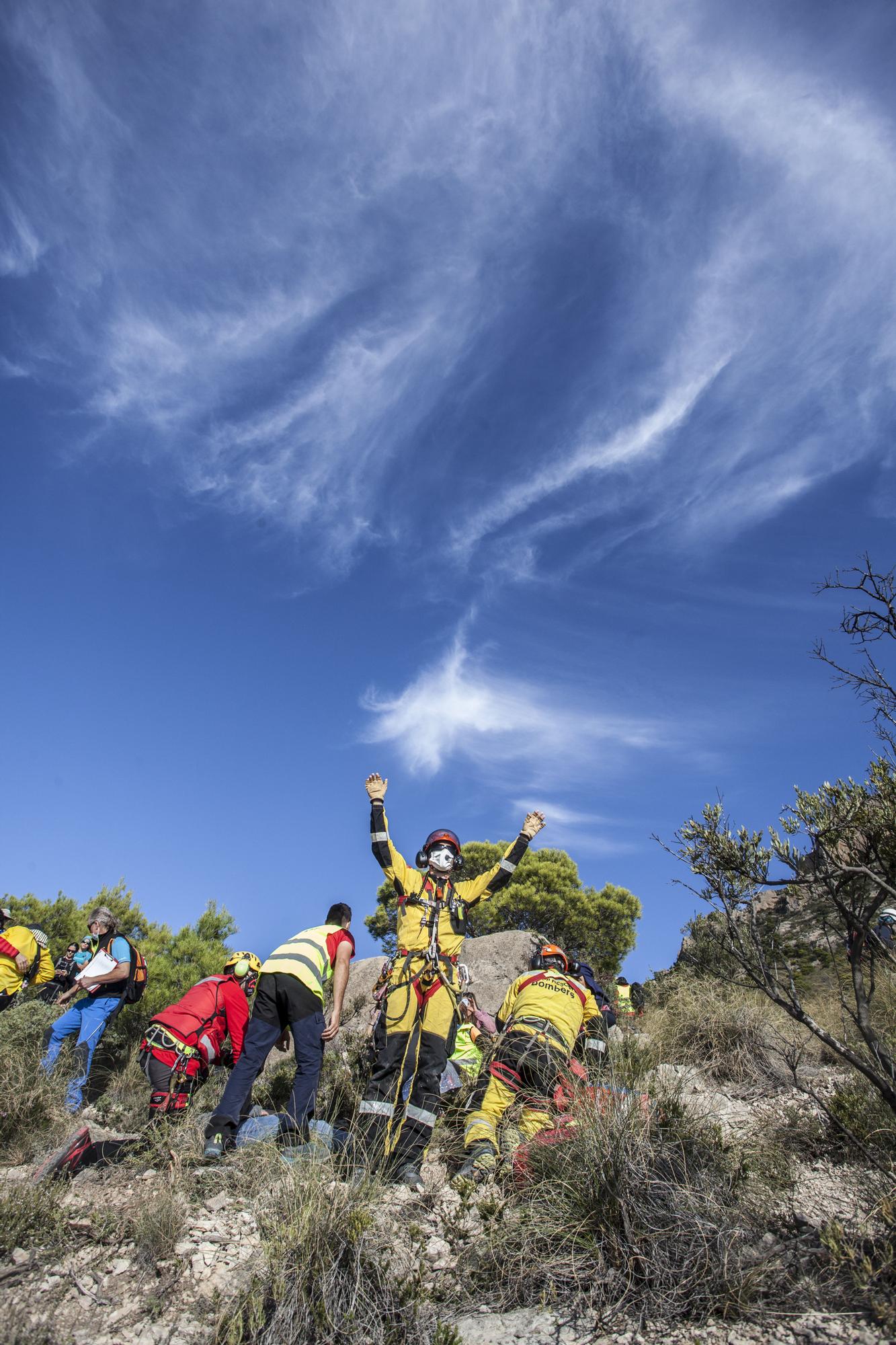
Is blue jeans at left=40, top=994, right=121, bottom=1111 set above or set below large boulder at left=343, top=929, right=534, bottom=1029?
below

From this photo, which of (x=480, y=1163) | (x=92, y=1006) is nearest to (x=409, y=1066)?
(x=480, y=1163)

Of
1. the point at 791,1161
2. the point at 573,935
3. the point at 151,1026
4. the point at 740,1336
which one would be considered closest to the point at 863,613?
the point at 791,1161

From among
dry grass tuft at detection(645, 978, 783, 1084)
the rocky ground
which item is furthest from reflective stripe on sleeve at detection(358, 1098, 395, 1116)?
dry grass tuft at detection(645, 978, 783, 1084)

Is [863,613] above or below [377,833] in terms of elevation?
above

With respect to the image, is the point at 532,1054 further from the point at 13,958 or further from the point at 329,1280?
the point at 13,958

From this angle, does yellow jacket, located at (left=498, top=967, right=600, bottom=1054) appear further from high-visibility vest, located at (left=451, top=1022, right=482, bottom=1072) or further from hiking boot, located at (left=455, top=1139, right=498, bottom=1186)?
high-visibility vest, located at (left=451, top=1022, right=482, bottom=1072)

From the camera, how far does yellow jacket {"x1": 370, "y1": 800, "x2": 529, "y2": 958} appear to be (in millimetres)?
5047

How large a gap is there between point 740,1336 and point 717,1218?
49 centimetres

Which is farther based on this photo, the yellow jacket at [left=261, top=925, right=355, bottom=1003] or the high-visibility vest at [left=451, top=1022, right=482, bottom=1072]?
the high-visibility vest at [left=451, top=1022, right=482, bottom=1072]

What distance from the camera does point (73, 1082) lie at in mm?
5656

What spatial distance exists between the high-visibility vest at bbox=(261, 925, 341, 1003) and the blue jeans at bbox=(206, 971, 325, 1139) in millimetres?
51

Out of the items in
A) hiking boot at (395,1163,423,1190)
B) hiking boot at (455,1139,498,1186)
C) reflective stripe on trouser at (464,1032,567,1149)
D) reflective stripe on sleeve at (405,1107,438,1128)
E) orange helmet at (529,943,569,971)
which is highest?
orange helmet at (529,943,569,971)

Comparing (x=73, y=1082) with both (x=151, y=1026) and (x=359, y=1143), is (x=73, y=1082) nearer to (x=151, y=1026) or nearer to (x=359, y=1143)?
(x=151, y=1026)

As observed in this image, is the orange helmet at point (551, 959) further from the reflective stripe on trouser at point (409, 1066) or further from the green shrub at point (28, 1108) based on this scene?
the green shrub at point (28, 1108)
